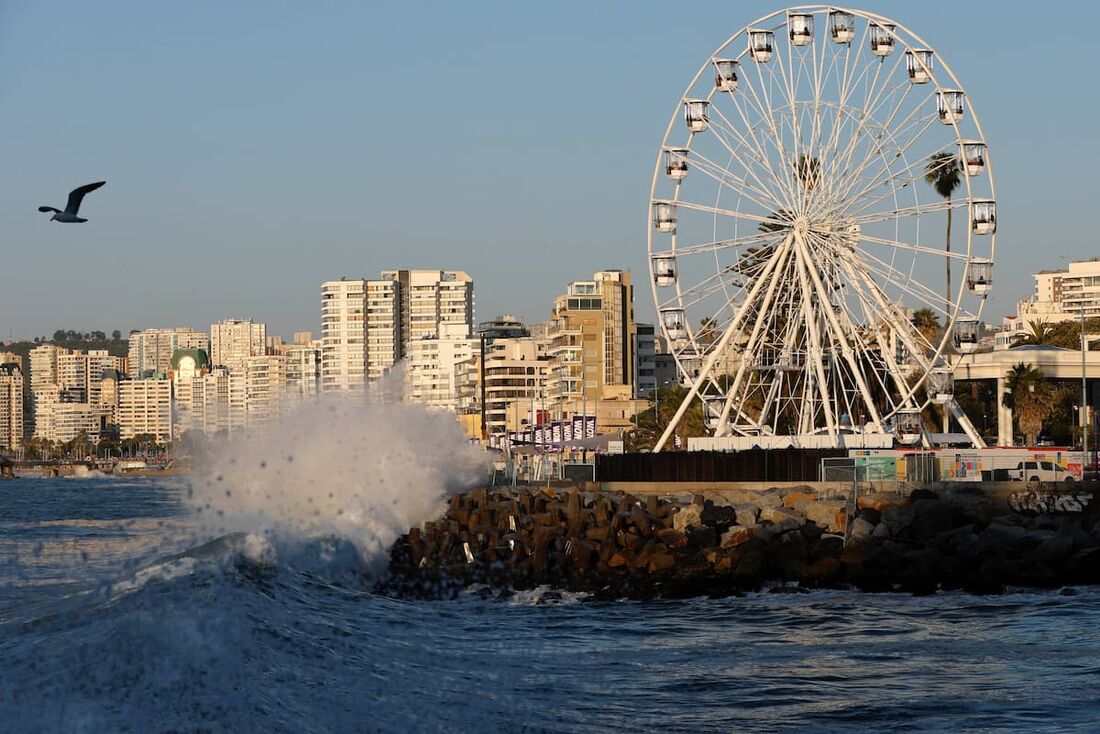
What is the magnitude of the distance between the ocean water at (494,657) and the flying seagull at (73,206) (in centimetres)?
464

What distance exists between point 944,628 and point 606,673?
21.6 feet

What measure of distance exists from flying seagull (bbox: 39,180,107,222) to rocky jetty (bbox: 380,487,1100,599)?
32.5 ft

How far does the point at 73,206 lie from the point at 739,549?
15.0 metres

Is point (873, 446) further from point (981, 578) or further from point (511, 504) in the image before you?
point (981, 578)

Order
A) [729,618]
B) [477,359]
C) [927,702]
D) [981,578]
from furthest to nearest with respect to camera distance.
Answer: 1. [477,359]
2. [981,578]
3. [729,618]
4. [927,702]

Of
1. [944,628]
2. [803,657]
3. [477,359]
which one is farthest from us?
[477,359]

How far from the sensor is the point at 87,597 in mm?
21125

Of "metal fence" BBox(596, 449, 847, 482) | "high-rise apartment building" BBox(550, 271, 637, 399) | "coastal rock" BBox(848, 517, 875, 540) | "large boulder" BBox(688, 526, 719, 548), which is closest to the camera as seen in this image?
"coastal rock" BBox(848, 517, 875, 540)

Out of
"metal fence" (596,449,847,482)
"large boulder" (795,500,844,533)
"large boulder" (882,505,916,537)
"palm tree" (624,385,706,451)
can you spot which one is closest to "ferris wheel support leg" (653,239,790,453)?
"metal fence" (596,449,847,482)

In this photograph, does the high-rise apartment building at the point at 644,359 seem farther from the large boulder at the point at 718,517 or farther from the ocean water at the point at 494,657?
the ocean water at the point at 494,657

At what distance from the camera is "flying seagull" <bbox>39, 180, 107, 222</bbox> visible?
21484mm

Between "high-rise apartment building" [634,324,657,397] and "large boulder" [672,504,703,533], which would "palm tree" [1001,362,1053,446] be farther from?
"high-rise apartment building" [634,324,657,397]

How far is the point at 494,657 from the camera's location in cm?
2080

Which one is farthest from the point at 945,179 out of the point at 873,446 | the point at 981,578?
the point at 981,578
